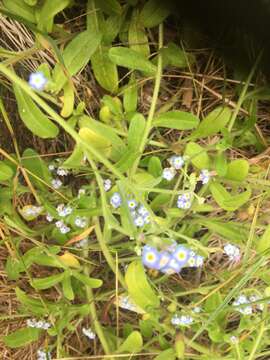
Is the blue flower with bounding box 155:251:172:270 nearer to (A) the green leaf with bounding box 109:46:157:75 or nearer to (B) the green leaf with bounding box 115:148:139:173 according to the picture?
(B) the green leaf with bounding box 115:148:139:173

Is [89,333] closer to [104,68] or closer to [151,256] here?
[151,256]

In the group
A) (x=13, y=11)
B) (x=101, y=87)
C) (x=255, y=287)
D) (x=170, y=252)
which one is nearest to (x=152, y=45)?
(x=101, y=87)

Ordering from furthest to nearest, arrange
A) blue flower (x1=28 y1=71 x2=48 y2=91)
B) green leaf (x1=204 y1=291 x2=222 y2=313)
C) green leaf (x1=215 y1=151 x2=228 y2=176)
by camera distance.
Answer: green leaf (x1=204 y1=291 x2=222 y2=313) < green leaf (x1=215 y1=151 x2=228 y2=176) < blue flower (x1=28 y1=71 x2=48 y2=91)

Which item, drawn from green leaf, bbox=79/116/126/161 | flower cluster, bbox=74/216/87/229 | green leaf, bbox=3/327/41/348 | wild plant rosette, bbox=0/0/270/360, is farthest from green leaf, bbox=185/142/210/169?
green leaf, bbox=3/327/41/348

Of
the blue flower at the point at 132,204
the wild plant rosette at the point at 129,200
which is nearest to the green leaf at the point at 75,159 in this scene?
the wild plant rosette at the point at 129,200

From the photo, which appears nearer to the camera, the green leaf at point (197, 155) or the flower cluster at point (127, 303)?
the green leaf at point (197, 155)

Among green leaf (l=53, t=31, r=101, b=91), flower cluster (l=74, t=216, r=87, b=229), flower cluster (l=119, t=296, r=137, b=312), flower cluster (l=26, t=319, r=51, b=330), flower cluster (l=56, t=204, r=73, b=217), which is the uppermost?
green leaf (l=53, t=31, r=101, b=91)

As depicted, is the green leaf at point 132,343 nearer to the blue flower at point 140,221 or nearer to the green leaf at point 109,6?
the blue flower at point 140,221
